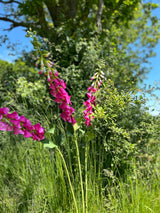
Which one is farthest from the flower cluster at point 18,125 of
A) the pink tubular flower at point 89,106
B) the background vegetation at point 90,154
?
the pink tubular flower at point 89,106

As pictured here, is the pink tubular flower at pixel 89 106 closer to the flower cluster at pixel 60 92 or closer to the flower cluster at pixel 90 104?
the flower cluster at pixel 90 104

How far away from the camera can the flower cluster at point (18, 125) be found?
138 cm

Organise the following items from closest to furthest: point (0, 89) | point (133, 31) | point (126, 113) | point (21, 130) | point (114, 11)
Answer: point (21, 130), point (126, 113), point (0, 89), point (114, 11), point (133, 31)

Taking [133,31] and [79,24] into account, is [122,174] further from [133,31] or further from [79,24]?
[133,31]

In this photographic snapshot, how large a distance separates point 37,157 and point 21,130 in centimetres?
124

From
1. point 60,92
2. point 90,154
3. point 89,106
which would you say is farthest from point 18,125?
point 90,154

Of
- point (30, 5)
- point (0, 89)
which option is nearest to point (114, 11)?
point (30, 5)

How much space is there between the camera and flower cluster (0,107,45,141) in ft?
4.52

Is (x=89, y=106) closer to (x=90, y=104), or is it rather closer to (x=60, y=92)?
(x=90, y=104)

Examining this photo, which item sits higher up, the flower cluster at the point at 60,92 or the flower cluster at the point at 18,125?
the flower cluster at the point at 60,92

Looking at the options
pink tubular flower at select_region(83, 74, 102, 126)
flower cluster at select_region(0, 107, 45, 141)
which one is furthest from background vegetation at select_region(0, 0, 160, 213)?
flower cluster at select_region(0, 107, 45, 141)

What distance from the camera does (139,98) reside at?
102 inches

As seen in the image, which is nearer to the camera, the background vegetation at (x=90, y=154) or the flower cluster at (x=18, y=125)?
the flower cluster at (x=18, y=125)

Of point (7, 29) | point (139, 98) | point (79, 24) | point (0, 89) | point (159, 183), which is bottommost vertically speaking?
point (159, 183)
